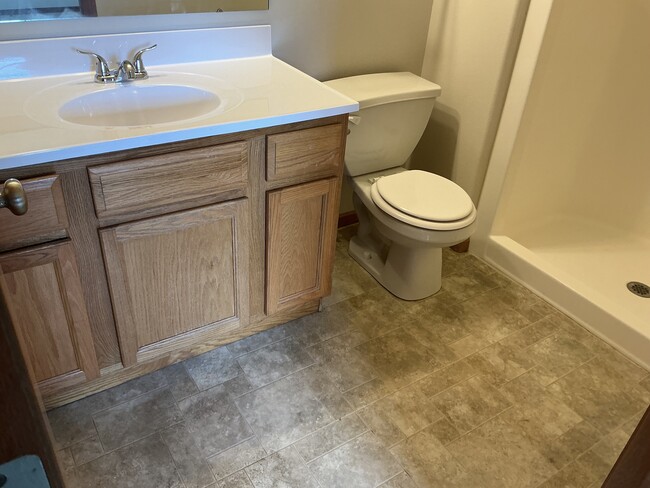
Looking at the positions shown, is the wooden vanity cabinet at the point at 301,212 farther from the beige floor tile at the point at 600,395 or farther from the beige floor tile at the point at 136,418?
the beige floor tile at the point at 600,395

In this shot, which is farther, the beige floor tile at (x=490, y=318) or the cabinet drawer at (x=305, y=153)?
the beige floor tile at (x=490, y=318)

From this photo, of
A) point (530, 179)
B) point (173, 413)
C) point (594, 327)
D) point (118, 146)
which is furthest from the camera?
point (530, 179)


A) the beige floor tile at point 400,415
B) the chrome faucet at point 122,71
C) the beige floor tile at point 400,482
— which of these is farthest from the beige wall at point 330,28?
the beige floor tile at point 400,482

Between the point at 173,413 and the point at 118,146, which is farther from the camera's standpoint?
the point at 173,413

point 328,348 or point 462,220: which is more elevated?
point 462,220

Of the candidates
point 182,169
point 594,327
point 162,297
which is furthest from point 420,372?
point 182,169

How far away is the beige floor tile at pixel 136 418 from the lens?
5.20 feet

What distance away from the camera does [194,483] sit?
148cm

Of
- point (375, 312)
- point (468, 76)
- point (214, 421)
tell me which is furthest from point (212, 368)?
point (468, 76)

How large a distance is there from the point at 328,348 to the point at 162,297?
2.06 feet

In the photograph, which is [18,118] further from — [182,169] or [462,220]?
[462,220]

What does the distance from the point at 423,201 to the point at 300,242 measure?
516 millimetres

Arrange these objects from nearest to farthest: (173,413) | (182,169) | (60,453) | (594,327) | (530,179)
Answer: (182,169)
(60,453)
(173,413)
(594,327)
(530,179)

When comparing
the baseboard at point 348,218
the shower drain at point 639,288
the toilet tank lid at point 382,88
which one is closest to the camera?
the toilet tank lid at point 382,88
